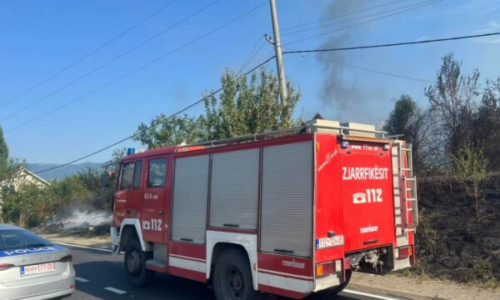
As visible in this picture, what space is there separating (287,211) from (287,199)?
0.17 meters

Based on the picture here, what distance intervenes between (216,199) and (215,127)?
752cm

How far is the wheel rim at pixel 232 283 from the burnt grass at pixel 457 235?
4.19 m

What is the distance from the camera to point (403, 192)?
7.32 metres

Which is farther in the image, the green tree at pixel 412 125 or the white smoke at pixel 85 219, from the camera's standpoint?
the white smoke at pixel 85 219

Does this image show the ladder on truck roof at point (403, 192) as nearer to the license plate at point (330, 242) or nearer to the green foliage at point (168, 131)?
the license plate at point (330, 242)

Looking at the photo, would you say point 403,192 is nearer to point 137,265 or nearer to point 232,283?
point 232,283

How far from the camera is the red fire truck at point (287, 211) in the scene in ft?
19.6

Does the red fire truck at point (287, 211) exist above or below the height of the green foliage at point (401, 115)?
below

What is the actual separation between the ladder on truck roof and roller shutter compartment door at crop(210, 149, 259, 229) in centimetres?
236

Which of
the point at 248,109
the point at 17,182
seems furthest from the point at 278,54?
the point at 17,182

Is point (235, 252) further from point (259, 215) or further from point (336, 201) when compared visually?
point (336, 201)

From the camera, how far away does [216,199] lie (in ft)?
24.2

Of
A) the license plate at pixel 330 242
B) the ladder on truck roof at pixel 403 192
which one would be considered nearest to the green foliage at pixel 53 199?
the ladder on truck roof at pixel 403 192

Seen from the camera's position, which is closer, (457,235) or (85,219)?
(457,235)
